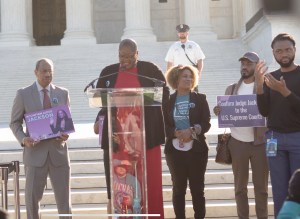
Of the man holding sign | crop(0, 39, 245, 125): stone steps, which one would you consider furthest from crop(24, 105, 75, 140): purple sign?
crop(0, 39, 245, 125): stone steps

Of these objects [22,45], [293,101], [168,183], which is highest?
[22,45]

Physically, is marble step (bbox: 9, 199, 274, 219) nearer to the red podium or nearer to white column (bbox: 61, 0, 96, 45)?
the red podium

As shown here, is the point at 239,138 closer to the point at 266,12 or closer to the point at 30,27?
the point at 266,12

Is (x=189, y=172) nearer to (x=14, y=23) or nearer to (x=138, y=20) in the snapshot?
(x=138, y=20)

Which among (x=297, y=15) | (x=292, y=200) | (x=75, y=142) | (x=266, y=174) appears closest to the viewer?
(x=297, y=15)

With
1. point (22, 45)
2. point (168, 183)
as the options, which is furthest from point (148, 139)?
point (22, 45)

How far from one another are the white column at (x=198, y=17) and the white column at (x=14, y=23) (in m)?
8.83

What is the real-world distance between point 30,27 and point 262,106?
30914mm

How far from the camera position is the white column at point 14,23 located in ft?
113

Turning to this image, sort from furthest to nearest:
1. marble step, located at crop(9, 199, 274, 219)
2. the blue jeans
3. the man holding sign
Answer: marble step, located at crop(9, 199, 274, 219) < the man holding sign < the blue jeans

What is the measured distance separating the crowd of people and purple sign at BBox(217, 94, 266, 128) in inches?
4.1

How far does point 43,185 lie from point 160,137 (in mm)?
1552

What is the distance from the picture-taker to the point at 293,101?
6254 mm

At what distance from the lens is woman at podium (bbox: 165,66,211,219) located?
7.85m
